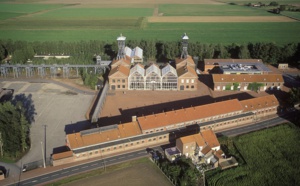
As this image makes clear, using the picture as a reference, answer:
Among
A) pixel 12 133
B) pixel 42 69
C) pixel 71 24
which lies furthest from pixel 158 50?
pixel 12 133

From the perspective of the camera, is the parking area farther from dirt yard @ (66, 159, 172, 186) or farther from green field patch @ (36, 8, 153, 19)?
green field patch @ (36, 8, 153, 19)

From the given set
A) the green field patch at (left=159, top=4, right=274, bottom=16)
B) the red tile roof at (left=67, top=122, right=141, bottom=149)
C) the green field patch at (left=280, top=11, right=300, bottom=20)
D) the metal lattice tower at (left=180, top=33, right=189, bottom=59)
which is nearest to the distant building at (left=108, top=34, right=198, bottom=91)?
the metal lattice tower at (left=180, top=33, right=189, bottom=59)

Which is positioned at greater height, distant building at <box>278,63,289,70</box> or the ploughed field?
the ploughed field

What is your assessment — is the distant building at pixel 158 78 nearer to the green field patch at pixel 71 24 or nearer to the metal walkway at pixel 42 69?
the metal walkway at pixel 42 69

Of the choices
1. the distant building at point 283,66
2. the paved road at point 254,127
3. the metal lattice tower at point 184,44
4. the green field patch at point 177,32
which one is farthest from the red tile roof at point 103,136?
the green field patch at point 177,32

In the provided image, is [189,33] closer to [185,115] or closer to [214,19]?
[214,19]

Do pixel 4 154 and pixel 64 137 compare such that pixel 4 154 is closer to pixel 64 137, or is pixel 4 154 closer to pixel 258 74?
pixel 64 137
